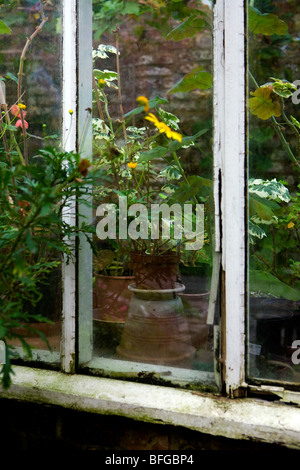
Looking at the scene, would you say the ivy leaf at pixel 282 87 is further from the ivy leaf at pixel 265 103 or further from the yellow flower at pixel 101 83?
the yellow flower at pixel 101 83

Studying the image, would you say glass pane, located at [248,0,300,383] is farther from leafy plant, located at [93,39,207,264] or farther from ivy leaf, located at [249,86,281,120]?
leafy plant, located at [93,39,207,264]

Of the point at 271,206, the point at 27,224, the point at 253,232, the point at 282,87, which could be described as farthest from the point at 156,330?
the point at 282,87

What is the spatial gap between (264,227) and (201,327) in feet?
1.72

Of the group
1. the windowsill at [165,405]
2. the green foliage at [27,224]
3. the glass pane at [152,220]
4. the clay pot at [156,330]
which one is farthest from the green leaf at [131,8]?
the windowsill at [165,405]

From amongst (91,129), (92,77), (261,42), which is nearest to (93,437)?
(91,129)

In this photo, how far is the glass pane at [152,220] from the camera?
137cm

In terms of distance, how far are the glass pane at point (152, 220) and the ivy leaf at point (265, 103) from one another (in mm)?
140

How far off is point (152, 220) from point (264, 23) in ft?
2.36

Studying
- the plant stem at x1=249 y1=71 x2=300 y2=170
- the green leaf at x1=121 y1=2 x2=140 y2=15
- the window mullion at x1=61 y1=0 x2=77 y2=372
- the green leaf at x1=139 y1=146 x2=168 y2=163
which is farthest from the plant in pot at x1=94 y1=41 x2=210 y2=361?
the green leaf at x1=121 y1=2 x2=140 y2=15

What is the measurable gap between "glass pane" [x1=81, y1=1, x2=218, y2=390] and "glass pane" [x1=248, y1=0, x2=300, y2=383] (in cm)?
13

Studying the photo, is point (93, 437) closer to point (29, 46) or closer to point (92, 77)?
point (92, 77)

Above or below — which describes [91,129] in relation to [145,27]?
below

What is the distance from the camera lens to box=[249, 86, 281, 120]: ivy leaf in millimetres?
1350

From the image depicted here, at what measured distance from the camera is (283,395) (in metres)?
1.16
